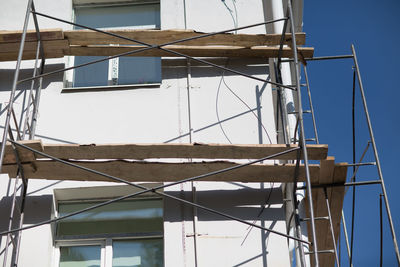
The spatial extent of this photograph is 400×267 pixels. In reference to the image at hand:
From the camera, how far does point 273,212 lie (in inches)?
335

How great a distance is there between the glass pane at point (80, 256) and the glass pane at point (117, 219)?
0.64 feet

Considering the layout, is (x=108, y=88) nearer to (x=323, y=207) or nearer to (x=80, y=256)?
(x=80, y=256)

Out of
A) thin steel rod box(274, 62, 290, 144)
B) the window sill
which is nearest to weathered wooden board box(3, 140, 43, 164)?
the window sill

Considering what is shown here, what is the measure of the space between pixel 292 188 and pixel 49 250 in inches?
117

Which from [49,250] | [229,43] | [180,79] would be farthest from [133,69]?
[49,250]

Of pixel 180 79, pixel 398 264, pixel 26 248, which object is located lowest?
pixel 398 264

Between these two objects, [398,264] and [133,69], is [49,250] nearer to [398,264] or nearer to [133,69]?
[133,69]

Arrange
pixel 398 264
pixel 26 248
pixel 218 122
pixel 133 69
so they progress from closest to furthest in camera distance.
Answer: pixel 398 264 → pixel 26 248 → pixel 218 122 → pixel 133 69

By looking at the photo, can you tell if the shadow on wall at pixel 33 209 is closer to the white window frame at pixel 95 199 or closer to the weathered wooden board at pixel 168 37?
the white window frame at pixel 95 199

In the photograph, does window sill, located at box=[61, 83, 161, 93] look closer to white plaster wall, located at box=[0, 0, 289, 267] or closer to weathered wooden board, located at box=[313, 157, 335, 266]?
white plaster wall, located at box=[0, 0, 289, 267]

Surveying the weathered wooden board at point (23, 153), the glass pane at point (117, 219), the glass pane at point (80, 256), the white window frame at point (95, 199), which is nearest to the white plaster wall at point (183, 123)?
the white window frame at point (95, 199)

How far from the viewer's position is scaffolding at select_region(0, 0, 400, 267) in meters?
7.60

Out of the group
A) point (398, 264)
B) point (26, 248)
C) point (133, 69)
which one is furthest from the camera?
point (133, 69)

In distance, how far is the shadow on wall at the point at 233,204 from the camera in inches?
335
